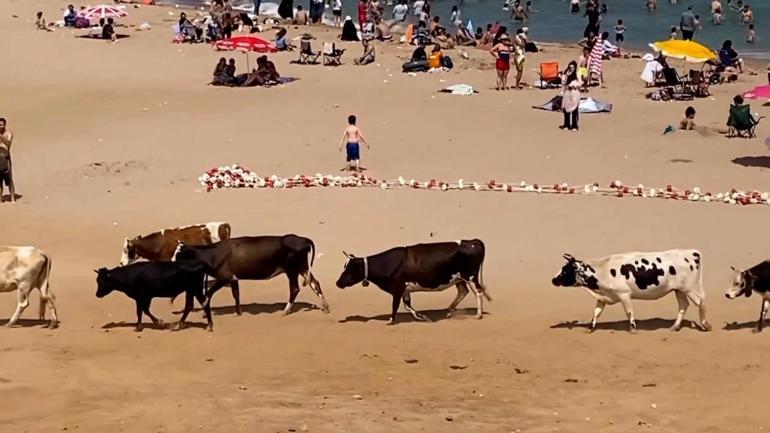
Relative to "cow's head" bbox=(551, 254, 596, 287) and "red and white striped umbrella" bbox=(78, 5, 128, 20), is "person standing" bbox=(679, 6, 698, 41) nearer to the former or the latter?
"red and white striped umbrella" bbox=(78, 5, 128, 20)

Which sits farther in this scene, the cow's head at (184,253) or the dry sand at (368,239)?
the cow's head at (184,253)

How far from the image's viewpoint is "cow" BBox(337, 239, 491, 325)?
54.1 feet

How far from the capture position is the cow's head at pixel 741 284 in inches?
608

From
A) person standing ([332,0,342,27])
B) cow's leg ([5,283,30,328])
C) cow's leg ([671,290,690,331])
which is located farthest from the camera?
person standing ([332,0,342,27])

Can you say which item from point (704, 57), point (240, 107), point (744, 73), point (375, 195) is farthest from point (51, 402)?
point (744, 73)

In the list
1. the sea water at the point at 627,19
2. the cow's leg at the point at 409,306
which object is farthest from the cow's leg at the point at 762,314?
the sea water at the point at 627,19

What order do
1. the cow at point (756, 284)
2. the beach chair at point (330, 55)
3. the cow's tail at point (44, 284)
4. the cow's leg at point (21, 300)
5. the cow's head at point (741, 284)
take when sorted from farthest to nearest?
1. the beach chair at point (330, 55)
2. the cow's tail at point (44, 284)
3. the cow's leg at point (21, 300)
4. the cow's head at point (741, 284)
5. the cow at point (756, 284)

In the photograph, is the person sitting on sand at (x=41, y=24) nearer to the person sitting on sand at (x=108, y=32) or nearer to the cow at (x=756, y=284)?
the person sitting on sand at (x=108, y=32)

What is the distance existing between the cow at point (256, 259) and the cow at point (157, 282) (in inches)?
23.7

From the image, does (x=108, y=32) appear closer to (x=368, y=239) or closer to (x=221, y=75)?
(x=221, y=75)

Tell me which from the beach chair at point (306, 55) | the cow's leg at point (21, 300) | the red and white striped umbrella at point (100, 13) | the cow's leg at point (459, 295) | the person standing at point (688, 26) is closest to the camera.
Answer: the cow's leg at point (21, 300)

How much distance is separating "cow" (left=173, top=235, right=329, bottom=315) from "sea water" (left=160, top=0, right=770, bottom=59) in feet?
104

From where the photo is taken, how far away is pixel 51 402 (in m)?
12.7

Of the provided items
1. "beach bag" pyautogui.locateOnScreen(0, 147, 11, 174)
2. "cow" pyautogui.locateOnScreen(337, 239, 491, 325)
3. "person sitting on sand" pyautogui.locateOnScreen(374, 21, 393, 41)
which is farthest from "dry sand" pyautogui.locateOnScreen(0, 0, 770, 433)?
"person sitting on sand" pyautogui.locateOnScreen(374, 21, 393, 41)
